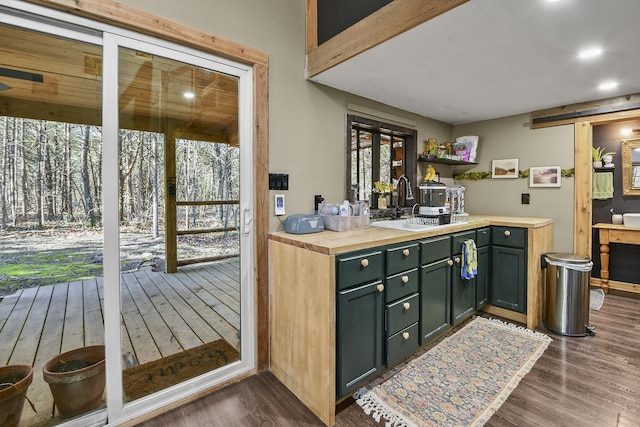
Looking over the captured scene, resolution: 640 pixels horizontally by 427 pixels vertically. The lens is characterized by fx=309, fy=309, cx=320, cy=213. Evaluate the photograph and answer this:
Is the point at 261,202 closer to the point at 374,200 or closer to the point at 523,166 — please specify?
the point at 374,200

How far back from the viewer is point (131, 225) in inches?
69.8

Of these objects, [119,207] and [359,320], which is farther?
[359,320]

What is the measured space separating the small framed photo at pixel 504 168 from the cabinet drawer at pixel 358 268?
279 cm

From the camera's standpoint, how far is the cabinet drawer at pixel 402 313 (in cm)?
201

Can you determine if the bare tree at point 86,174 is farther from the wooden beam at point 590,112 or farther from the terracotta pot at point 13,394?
the wooden beam at point 590,112

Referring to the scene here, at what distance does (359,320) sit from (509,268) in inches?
76.8

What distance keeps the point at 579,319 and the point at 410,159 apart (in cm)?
214

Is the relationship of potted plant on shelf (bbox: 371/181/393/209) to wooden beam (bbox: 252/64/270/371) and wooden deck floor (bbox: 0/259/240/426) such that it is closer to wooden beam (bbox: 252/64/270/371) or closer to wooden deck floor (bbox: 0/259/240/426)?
wooden beam (bbox: 252/64/270/371)

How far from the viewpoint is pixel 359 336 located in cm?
182

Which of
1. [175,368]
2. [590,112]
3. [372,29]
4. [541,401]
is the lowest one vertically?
[541,401]

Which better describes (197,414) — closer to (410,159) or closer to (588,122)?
(410,159)

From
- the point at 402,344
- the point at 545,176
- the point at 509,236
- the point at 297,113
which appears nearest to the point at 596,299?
the point at 545,176

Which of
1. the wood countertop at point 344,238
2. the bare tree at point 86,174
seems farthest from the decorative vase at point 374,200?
the bare tree at point 86,174

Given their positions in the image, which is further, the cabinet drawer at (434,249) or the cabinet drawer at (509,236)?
the cabinet drawer at (509,236)
